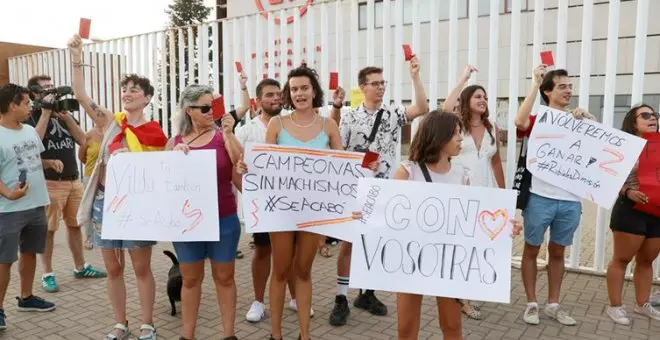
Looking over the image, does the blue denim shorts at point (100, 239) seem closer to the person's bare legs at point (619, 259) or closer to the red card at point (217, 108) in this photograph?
the red card at point (217, 108)

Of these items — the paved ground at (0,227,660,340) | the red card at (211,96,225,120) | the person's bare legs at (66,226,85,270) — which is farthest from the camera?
the person's bare legs at (66,226,85,270)

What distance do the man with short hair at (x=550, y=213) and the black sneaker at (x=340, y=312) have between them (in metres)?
1.50

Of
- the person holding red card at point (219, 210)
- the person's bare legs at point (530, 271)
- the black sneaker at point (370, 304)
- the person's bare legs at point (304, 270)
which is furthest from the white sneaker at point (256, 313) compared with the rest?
the person's bare legs at point (530, 271)

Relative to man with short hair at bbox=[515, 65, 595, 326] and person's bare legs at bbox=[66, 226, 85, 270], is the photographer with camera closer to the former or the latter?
person's bare legs at bbox=[66, 226, 85, 270]

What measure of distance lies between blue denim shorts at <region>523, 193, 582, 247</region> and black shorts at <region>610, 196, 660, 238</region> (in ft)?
1.12

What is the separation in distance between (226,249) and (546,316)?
2800 millimetres

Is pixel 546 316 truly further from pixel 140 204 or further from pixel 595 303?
pixel 140 204

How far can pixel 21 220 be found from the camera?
13.2 ft

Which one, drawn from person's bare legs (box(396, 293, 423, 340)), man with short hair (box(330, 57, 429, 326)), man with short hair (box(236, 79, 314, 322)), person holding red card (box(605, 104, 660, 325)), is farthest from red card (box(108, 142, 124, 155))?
person holding red card (box(605, 104, 660, 325))

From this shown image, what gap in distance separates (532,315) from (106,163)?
11.7 feet

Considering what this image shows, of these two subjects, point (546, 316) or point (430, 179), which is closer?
point (430, 179)

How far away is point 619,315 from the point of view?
161 inches

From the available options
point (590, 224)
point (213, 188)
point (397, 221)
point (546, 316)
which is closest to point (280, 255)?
point (213, 188)

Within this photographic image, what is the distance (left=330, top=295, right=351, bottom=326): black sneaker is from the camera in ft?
13.2
